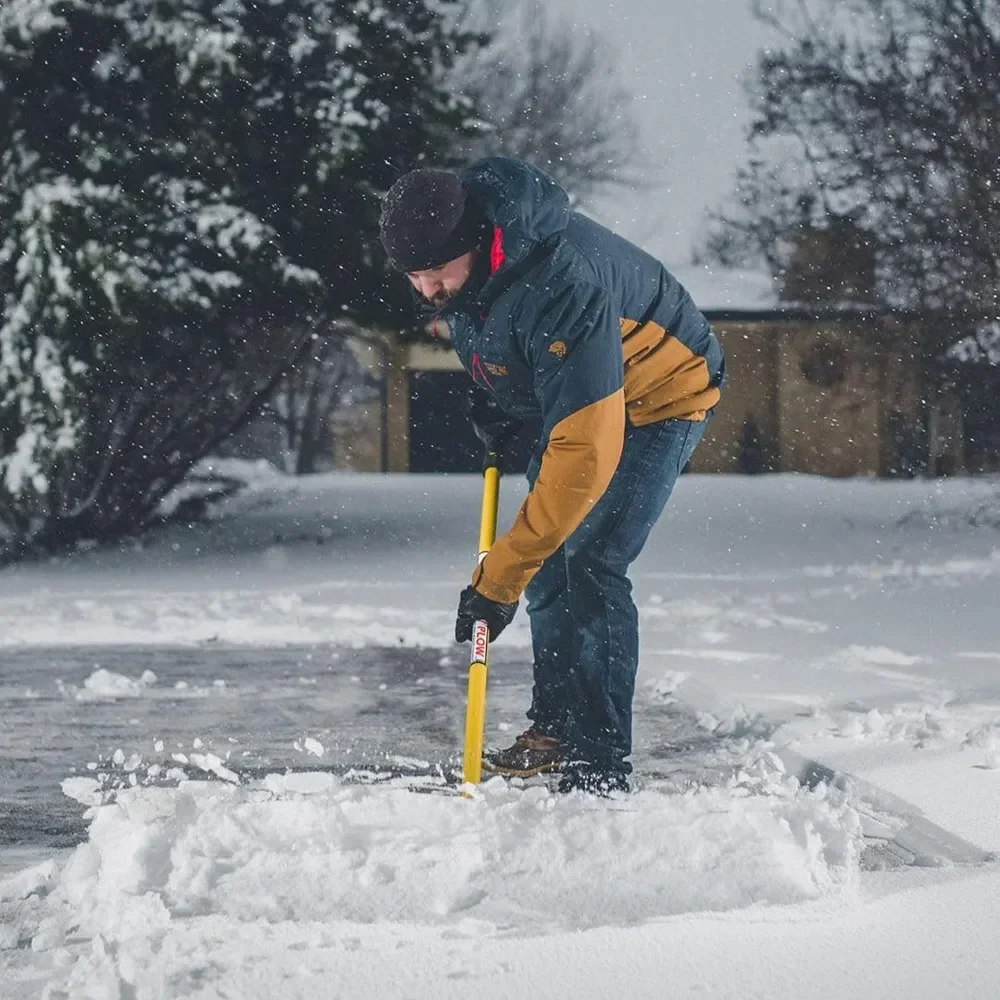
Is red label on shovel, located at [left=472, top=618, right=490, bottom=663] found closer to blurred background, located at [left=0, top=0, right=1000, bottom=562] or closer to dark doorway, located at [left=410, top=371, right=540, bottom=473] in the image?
blurred background, located at [left=0, top=0, right=1000, bottom=562]

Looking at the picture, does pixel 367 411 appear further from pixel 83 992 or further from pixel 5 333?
pixel 83 992

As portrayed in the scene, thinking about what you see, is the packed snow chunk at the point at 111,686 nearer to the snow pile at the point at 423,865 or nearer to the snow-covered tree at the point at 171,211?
the snow pile at the point at 423,865

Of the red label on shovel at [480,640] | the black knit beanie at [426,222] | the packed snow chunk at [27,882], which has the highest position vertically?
the black knit beanie at [426,222]

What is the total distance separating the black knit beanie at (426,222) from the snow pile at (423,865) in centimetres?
129

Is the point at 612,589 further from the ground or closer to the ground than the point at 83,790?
further from the ground

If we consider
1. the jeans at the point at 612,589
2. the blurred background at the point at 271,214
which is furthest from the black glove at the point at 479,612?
the blurred background at the point at 271,214

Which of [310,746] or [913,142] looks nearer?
[310,746]

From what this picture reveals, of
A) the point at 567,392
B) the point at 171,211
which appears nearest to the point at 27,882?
the point at 567,392

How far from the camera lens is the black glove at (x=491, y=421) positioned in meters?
4.69

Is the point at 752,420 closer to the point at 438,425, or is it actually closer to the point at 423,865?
the point at 438,425

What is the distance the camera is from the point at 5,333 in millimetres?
11508

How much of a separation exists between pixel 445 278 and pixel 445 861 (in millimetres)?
1396

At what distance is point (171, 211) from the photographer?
1199 cm

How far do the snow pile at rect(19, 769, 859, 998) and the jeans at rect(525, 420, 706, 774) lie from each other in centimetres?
56
